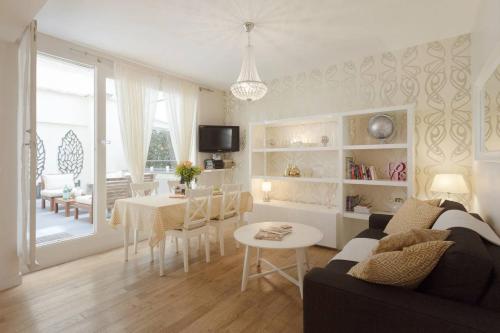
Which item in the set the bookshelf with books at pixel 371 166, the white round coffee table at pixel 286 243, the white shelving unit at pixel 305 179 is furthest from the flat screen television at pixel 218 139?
the white round coffee table at pixel 286 243

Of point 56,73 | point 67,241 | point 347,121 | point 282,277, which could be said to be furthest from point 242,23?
point 67,241

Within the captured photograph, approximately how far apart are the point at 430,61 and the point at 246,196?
9.63 feet

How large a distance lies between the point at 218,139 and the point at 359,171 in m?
2.60

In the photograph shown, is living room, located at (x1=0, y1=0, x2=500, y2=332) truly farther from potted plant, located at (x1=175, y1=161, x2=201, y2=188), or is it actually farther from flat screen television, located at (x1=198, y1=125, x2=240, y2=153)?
flat screen television, located at (x1=198, y1=125, x2=240, y2=153)

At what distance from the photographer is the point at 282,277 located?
2736mm

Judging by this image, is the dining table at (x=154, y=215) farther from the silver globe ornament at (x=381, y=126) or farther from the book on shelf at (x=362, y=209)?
the silver globe ornament at (x=381, y=126)

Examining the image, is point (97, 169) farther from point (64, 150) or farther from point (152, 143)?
point (152, 143)

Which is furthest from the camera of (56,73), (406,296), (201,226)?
(56,73)

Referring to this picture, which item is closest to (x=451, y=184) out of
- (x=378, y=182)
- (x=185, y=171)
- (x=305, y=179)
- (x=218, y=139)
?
(x=378, y=182)

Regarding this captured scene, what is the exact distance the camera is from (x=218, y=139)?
501 cm

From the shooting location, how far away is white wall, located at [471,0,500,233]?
6.32 ft

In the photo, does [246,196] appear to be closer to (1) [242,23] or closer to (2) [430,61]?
(1) [242,23]

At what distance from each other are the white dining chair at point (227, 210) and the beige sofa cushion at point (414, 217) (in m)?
1.87

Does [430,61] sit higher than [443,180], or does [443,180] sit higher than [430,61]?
[430,61]
